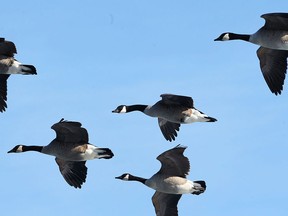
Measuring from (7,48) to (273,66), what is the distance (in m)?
8.62

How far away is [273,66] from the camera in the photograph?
103 feet

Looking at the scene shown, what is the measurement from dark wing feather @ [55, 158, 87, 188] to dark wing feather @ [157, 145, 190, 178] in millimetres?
3050

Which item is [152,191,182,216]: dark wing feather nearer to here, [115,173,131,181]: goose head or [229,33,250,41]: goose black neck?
[115,173,131,181]: goose head

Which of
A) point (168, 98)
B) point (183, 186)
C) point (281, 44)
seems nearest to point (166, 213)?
point (183, 186)

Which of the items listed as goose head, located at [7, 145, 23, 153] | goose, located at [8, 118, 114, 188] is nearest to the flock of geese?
goose, located at [8, 118, 114, 188]

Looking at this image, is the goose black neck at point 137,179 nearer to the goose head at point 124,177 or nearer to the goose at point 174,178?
the goose head at point 124,177

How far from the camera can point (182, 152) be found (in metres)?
28.0

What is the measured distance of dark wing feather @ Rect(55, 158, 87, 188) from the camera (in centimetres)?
3038

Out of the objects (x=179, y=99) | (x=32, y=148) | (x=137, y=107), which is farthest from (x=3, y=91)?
(x=179, y=99)

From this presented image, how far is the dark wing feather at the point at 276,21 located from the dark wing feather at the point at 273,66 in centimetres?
225

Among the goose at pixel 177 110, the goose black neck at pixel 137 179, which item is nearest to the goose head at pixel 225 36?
the goose at pixel 177 110

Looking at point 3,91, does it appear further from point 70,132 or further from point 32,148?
point 70,132

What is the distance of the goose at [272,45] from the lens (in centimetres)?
2894

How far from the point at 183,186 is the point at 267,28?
18.0ft
